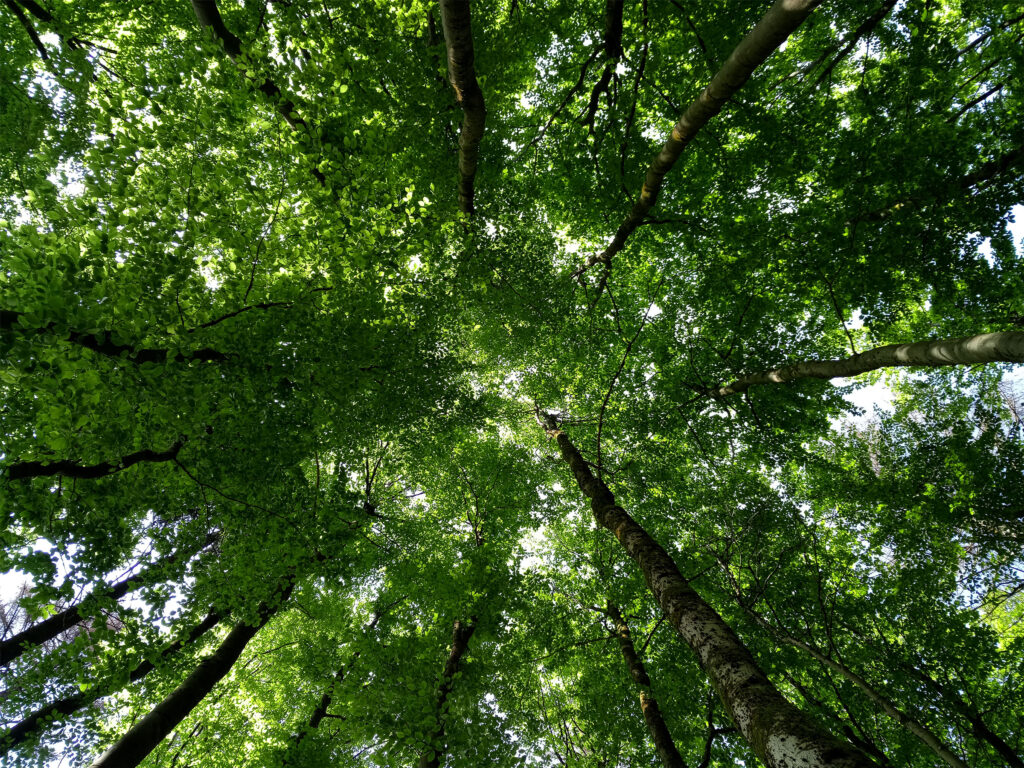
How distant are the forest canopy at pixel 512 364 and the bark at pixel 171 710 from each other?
2.7 inches

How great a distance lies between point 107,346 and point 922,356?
10462mm

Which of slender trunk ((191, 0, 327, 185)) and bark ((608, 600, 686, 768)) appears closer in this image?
slender trunk ((191, 0, 327, 185))

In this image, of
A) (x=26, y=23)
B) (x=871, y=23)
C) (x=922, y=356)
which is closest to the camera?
(x=922, y=356)

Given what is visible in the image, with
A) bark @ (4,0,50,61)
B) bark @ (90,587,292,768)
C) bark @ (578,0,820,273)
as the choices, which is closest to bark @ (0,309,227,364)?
bark @ (90,587,292,768)

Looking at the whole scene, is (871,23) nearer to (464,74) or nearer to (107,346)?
(464,74)

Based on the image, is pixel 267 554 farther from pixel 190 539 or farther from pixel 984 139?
pixel 984 139

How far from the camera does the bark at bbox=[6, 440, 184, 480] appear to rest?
173 inches

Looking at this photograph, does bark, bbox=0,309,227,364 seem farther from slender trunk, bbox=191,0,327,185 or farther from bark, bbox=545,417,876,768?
bark, bbox=545,417,876,768

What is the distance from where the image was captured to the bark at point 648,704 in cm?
692

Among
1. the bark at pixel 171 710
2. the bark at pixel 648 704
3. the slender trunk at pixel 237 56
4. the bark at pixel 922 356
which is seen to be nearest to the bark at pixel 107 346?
the slender trunk at pixel 237 56

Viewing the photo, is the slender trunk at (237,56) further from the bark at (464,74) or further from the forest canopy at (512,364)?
the bark at (464,74)

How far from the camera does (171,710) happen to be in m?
7.05

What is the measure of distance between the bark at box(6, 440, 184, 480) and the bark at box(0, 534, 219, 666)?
4.54 ft

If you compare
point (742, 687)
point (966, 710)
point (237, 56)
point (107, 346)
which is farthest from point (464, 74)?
point (966, 710)
